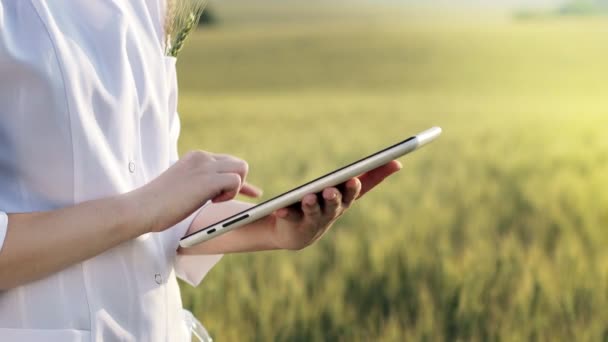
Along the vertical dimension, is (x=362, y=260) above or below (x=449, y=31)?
below

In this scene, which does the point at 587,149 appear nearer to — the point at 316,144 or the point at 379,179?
the point at 316,144

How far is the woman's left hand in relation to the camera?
852 mm

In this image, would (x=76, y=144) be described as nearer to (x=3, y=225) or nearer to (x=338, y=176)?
(x=3, y=225)

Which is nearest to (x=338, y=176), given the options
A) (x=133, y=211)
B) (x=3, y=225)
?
(x=133, y=211)

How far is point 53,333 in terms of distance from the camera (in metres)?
0.83

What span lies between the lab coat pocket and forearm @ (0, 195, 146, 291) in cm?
4

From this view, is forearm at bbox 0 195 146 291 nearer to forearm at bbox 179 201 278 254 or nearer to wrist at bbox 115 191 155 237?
wrist at bbox 115 191 155 237

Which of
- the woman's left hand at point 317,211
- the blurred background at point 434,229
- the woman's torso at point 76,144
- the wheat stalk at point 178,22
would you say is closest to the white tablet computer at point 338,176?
the woman's left hand at point 317,211

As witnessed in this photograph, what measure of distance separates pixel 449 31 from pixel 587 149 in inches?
414

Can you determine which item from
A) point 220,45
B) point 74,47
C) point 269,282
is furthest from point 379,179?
point 220,45

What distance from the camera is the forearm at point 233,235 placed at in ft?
3.24

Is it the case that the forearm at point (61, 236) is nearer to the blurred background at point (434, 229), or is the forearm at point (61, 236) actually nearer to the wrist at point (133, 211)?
the wrist at point (133, 211)

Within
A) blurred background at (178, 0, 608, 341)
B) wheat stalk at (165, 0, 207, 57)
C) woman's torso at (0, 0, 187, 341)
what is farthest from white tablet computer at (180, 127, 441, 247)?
blurred background at (178, 0, 608, 341)

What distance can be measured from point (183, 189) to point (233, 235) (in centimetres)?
21
